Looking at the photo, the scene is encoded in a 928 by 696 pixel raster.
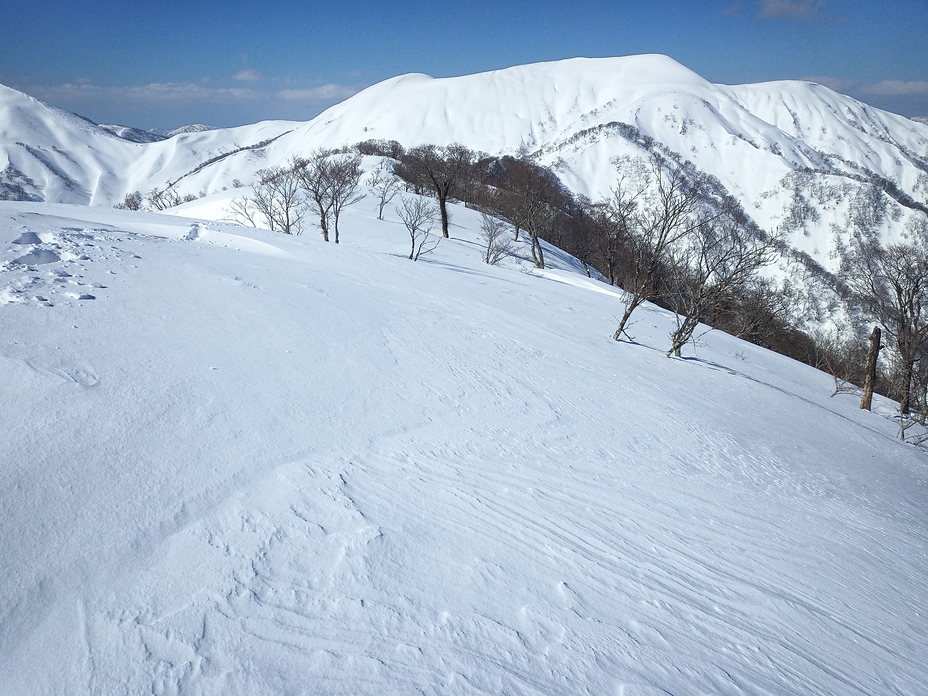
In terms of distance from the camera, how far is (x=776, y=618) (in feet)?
14.2

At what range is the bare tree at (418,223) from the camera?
23.9 m

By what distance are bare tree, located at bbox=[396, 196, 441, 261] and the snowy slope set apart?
48.1 feet

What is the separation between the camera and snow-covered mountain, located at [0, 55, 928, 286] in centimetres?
11458

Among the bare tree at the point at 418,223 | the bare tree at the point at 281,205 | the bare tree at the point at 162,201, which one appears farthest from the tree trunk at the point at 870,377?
the bare tree at the point at 162,201

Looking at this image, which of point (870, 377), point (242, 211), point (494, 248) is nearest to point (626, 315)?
point (870, 377)

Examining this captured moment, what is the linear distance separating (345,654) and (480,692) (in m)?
0.95

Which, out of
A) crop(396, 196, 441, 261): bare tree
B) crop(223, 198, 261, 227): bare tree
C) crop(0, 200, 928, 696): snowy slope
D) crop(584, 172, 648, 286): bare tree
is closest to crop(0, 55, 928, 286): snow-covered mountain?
crop(584, 172, 648, 286): bare tree

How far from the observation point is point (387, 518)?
4562 mm

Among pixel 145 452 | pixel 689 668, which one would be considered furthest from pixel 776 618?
pixel 145 452

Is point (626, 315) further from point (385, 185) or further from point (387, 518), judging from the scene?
point (385, 185)

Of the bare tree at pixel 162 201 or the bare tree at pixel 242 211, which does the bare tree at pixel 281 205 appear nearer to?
the bare tree at pixel 242 211

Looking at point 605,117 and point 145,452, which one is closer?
point 145,452

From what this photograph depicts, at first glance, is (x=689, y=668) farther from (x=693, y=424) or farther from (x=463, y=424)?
(x=693, y=424)

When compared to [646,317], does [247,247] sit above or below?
below
